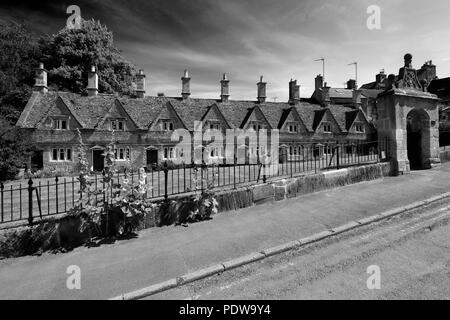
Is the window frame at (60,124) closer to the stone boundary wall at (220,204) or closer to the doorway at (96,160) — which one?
the doorway at (96,160)

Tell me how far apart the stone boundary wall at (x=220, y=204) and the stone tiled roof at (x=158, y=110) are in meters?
23.9

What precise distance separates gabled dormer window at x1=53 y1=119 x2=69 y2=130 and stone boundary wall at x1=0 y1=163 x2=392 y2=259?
26463 mm

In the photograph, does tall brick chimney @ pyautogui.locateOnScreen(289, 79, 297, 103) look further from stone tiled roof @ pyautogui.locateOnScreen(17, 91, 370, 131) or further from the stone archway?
the stone archway

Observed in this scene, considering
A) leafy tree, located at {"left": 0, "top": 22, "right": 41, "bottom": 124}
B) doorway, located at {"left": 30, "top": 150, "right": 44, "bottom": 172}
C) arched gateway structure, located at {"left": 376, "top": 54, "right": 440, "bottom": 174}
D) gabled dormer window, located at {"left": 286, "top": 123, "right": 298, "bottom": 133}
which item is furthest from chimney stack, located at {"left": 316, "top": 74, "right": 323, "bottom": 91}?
leafy tree, located at {"left": 0, "top": 22, "right": 41, "bottom": 124}

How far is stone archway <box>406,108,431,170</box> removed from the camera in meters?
12.6

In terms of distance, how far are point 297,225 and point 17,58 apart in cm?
4051

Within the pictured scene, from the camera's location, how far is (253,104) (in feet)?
122

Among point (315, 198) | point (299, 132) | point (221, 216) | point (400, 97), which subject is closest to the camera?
point (221, 216)

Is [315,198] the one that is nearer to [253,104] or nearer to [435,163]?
[435,163]

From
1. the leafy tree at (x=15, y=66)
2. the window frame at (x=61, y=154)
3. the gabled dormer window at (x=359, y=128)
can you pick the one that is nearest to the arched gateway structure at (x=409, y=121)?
the gabled dormer window at (x=359, y=128)

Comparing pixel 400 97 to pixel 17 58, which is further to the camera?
pixel 17 58

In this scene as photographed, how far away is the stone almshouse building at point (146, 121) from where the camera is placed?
2811cm

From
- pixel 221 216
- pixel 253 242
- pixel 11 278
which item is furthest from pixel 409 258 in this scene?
pixel 11 278

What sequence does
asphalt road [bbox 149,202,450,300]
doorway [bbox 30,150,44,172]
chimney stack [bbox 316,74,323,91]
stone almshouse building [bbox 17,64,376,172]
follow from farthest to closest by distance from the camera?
chimney stack [bbox 316,74,323,91]
stone almshouse building [bbox 17,64,376,172]
doorway [bbox 30,150,44,172]
asphalt road [bbox 149,202,450,300]
